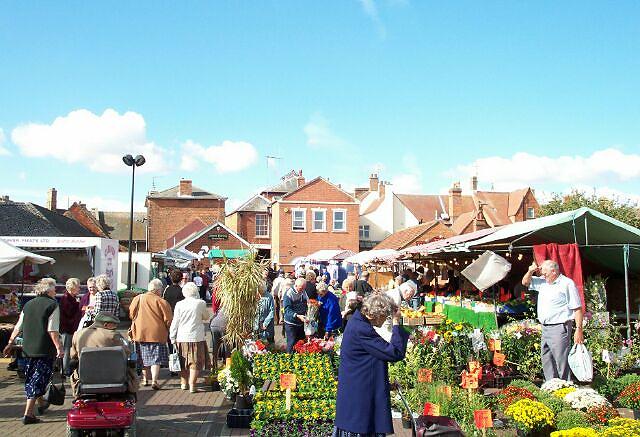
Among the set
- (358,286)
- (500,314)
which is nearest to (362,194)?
(358,286)

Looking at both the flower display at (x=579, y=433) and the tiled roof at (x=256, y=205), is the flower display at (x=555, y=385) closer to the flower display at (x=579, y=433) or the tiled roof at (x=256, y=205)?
the flower display at (x=579, y=433)

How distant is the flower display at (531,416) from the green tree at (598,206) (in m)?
26.7

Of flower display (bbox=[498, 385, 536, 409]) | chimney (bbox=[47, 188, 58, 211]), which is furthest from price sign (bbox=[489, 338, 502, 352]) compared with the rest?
chimney (bbox=[47, 188, 58, 211])

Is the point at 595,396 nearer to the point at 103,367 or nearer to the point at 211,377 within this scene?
the point at 103,367

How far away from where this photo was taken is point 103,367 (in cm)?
652

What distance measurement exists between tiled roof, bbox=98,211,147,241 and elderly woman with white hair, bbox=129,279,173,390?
2349 inches

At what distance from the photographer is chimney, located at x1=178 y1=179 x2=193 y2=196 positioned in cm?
5622

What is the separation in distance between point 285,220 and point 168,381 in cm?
3256

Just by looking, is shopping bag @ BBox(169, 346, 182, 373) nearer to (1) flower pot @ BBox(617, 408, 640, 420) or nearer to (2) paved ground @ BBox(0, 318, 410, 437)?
(2) paved ground @ BBox(0, 318, 410, 437)

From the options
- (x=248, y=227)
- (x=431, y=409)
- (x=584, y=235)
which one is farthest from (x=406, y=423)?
(x=248, y=227)

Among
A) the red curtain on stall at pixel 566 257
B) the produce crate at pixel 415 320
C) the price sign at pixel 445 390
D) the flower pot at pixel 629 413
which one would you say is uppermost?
the red curtain on stall at pixel 566 257

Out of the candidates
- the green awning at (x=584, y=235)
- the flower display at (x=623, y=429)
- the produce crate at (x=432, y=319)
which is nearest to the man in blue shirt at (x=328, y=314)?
the produce crate at (x=432, y=319)

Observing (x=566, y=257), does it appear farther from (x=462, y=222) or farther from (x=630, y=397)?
(x=462, y=222)

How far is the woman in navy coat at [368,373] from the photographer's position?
4613 millimetres
